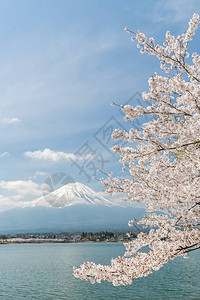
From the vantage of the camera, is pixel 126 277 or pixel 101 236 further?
pixel 101 236

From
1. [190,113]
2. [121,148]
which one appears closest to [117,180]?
[121,148]

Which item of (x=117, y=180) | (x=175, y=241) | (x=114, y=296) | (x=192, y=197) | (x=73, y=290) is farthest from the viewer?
(x=73, y=290)

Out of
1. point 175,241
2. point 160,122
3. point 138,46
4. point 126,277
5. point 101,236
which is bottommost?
point 101,236

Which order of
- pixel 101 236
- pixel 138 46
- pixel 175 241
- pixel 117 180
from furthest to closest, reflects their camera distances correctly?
pixel 101 236, pixel 117 180, pixel 175 241, pixel 138 46

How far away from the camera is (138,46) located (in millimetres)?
5113

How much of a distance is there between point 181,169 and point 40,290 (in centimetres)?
2484

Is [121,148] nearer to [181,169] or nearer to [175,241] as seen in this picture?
[181,169]

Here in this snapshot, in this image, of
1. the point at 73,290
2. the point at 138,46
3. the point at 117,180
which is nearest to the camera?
the point at 138,46

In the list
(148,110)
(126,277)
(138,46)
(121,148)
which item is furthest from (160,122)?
(126,277)

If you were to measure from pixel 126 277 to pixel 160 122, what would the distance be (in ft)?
10.1

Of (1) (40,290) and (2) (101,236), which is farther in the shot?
(2) (101,236)

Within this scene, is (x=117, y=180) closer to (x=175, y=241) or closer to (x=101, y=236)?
(x=175, y=241)

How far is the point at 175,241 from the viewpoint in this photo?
5.45 m

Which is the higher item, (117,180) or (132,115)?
(132,115)
